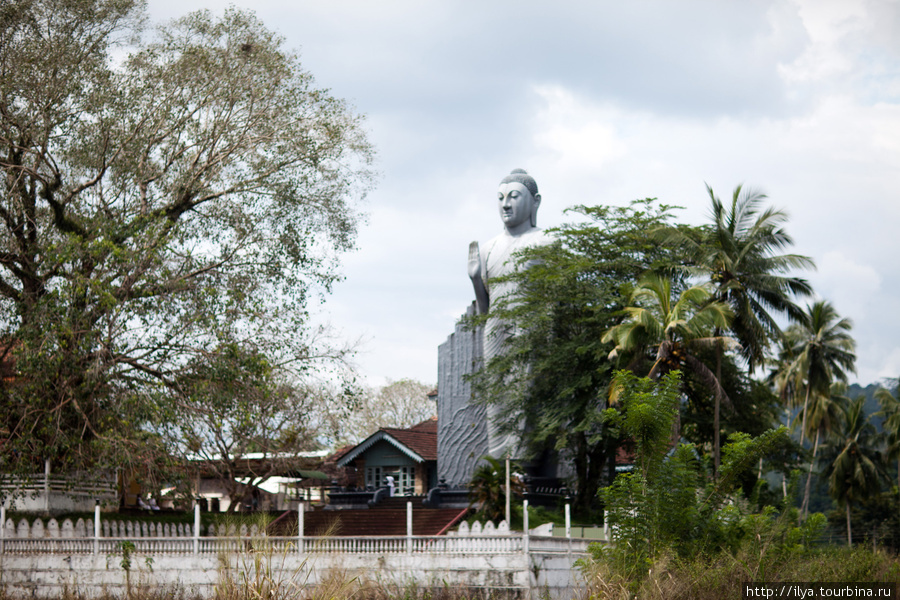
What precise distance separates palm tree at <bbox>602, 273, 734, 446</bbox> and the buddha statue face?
7839 millimetres

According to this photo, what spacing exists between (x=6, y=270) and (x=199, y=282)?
379cm

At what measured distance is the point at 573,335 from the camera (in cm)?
2498

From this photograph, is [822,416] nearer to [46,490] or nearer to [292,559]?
[292,559]

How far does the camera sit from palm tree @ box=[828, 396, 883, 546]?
4119cm

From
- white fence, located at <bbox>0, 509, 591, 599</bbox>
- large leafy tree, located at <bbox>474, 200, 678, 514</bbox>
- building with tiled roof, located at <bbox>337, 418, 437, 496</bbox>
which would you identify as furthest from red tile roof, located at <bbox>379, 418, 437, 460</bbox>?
white fence, located at <bbox>0, 509, 591, 599</bbox>

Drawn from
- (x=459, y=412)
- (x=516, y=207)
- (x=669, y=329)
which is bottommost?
(x=459, y=412)

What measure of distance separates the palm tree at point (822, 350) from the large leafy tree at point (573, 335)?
12.8 meters

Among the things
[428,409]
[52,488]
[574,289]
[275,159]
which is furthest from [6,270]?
[428,409]

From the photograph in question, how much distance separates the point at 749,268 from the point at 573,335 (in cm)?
478

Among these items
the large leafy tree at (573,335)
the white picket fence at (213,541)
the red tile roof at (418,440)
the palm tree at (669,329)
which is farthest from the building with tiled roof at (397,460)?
the white picket fence at (213,541)

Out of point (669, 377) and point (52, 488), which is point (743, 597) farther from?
point (52, 488)

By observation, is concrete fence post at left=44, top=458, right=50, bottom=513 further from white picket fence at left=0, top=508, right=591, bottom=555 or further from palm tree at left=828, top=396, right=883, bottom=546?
palm tree at left=828, top=396, right=883, bottom=546

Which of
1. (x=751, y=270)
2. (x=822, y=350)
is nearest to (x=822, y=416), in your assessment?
(x=822, y=350)

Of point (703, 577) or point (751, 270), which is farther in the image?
point (751, 270)
